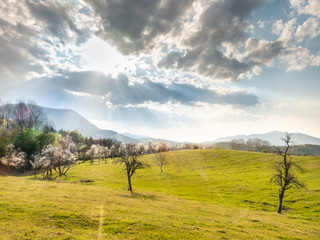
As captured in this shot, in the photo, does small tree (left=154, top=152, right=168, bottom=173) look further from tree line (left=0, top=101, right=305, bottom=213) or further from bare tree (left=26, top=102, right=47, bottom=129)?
bare tree (left=26, top=102, right=47, bottom=129)

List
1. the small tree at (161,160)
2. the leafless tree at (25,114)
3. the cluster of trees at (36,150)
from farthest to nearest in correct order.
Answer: the leafless tree at (25,114)
the small tree at (161,160)
the cluster of trees at (36,150)

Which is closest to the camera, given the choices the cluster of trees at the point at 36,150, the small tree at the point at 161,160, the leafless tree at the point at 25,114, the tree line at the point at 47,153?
the tree line at the point at 47,153

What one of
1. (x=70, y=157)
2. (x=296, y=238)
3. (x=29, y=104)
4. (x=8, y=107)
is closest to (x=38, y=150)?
(x=70, y=157)

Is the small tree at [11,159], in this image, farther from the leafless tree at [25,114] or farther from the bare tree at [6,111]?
the bare tree at [6,111]

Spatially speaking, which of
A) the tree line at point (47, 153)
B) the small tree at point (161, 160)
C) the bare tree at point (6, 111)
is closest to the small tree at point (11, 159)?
the tree line at point (47, 153)

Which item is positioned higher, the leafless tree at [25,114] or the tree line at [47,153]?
the leafless tree at [25,114]

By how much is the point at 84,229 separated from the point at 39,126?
585 feet

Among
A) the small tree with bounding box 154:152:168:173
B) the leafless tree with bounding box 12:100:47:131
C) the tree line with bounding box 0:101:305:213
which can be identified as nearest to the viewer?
the tree line with bounding box 0:101:305:213

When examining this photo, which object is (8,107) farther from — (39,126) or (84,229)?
(84,229)

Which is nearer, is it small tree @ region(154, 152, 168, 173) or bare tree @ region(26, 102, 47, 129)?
small tree @ region(154, 152, 168, 173)

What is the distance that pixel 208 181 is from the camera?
76000mm

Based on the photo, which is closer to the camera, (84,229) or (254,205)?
(84,229)

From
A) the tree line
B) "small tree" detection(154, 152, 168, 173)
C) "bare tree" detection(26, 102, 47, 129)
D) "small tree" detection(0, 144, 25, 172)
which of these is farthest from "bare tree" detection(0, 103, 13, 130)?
"small tree" detection(154, 152, 168, 173)

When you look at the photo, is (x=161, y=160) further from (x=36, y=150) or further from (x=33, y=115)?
(x=33, y=115)
